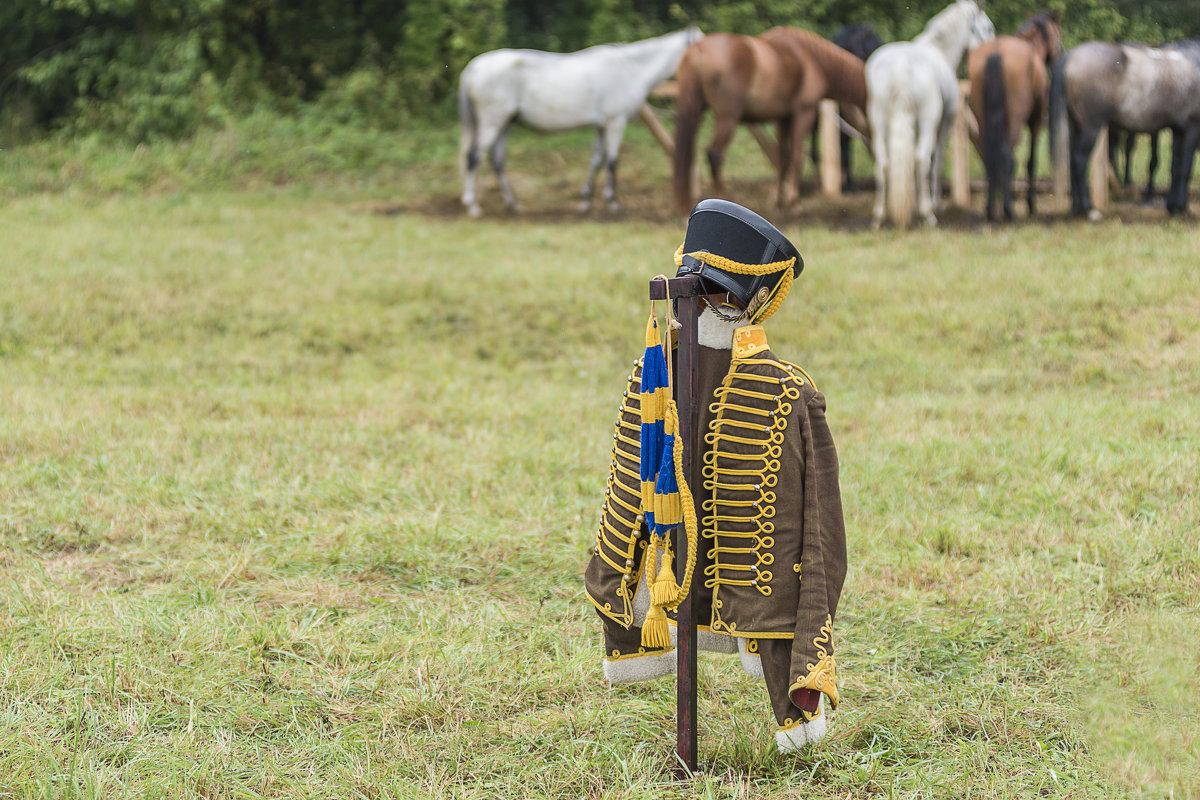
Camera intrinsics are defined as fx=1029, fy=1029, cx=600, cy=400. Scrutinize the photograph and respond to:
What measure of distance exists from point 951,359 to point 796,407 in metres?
4.63

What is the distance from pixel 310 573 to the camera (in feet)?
12.3

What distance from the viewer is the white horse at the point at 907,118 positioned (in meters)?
9.26

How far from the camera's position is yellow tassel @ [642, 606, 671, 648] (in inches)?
92.1

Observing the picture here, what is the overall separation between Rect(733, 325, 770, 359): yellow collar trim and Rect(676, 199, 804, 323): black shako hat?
2.8 inches

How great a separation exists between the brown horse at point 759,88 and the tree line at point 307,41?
5334 millimetres

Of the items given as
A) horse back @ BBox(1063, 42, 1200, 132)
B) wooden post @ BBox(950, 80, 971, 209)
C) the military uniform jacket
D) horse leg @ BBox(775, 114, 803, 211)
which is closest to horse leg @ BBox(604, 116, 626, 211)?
horse leg @ BBox(775, 114, 803, 211)

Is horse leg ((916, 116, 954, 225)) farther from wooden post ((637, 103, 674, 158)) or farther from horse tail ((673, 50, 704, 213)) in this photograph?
wooden post ((637, 103, 674, 158))

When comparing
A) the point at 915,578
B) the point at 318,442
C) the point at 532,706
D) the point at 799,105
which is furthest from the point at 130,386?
the point at 799,105

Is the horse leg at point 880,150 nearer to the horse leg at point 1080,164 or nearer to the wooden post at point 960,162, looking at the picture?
the wooden post at point 960,162

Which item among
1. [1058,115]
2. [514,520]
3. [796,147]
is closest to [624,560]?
[514,520]

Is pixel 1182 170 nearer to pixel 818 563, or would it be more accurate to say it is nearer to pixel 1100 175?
pixel 1100 175

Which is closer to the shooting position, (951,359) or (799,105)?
(951,359)

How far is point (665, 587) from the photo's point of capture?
89.9 inches

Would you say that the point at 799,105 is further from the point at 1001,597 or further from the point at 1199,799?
the point at 1199,799
